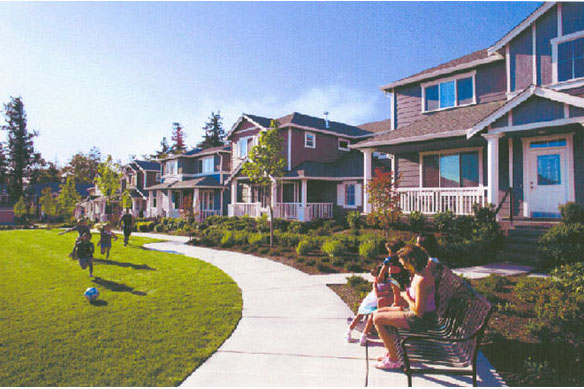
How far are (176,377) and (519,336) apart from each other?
4.43 meters

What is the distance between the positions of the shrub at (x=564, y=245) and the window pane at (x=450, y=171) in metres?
5.47

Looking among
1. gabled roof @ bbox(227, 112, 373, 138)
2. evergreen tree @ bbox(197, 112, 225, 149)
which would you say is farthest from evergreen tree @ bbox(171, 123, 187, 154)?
gabled roof @ bbox(227, 112, 373, 138)

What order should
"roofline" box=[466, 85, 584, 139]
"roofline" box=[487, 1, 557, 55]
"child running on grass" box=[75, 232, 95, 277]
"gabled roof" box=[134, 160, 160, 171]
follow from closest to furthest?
1. "child running on grass" box=[75, 232, 95, 277]
2. "roofline" box=[466, 85, 584, 139]
3. "roofline" box=[487, 1, 557, 55]
4. "gabled roof" box=[134, 160, 160, 171]

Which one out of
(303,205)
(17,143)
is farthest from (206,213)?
(17,143)

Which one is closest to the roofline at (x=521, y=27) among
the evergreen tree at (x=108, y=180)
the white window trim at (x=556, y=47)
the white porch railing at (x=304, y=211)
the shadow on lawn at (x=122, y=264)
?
the white window trim at (x=556, y=47)

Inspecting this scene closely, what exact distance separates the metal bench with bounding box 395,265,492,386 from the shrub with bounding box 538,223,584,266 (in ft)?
19.3

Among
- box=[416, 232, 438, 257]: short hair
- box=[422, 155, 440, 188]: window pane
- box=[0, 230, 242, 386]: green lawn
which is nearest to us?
box=[0, 230, 242, 386]: green lawn

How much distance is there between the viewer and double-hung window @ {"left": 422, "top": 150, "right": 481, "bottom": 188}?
43.2 ft

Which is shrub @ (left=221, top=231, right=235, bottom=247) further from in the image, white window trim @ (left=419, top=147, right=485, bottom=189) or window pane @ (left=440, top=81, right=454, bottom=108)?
window pane @ (left=440, top=81, right=454, bottom=108)

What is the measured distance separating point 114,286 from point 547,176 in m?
13.6

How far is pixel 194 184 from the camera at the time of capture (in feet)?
101

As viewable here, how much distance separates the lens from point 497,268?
341 inches

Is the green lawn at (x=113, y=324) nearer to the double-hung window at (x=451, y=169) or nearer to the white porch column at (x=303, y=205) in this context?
the double-hung window at (x=451, y=169)

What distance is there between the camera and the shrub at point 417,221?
11859mm
